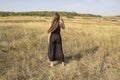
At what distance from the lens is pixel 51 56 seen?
8586mm

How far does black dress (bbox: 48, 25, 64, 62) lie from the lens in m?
8.45

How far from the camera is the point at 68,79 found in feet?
23.4

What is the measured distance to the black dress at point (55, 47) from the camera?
27.7 ft

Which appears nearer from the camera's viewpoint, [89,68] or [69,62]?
[89,68]

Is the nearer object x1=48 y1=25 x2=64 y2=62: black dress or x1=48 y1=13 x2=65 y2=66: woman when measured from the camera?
x1=48 y1=13 x2=65 y2=66: woman

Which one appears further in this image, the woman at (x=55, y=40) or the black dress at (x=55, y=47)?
the black dress at (x=55, y=47)

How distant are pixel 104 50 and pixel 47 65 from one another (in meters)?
3.61

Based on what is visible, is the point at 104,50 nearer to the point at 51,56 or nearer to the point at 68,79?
the point at 51,56

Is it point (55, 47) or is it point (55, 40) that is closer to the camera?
point (55, 40)

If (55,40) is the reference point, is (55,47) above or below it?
below

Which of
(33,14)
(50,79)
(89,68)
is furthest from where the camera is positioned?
(33,14)

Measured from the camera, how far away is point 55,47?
8.61 metres

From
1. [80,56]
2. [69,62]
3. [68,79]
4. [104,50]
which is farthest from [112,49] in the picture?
[68,79]

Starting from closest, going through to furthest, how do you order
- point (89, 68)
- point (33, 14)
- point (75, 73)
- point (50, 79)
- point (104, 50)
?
point (50, 79) < point (75, 73) < point (89, 68) < point (104, 50) < point (33, 14)
